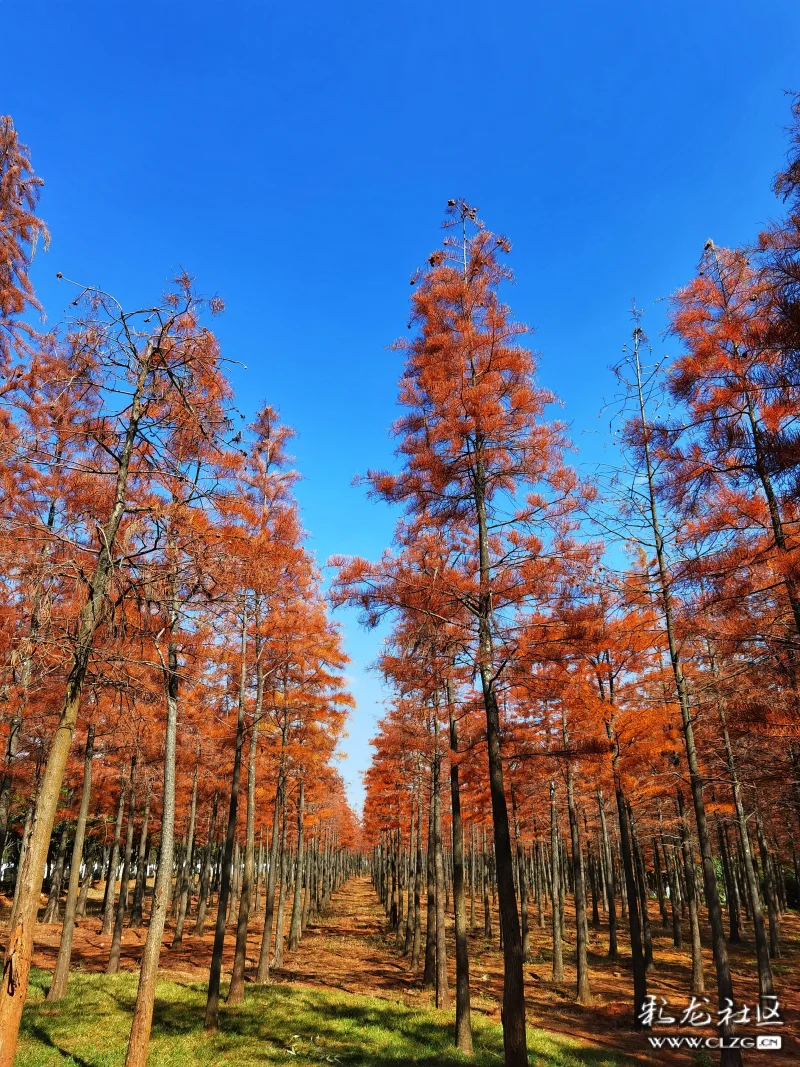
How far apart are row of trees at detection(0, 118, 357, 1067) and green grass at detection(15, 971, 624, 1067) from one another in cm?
85

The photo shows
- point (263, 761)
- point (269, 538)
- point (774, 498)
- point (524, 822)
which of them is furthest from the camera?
point (524, 822)

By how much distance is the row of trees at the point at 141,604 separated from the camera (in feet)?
22.9

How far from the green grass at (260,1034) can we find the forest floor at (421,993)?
6 cm

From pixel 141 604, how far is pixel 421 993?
50.5ft

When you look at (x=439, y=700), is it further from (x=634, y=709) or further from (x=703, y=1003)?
(x=703, y=1003)

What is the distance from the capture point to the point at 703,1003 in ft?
50.8

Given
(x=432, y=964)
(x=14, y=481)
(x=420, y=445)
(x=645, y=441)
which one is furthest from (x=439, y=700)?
(x=14, y=481)

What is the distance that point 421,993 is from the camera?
1670cm

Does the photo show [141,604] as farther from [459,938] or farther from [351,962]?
[351,962]

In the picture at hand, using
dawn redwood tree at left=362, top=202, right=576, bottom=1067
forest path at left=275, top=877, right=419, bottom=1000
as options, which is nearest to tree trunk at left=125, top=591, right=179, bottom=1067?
dawn redwood tree at left=362, top=202, right=576, bottom=1067

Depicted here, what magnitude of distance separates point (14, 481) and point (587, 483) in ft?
40.2

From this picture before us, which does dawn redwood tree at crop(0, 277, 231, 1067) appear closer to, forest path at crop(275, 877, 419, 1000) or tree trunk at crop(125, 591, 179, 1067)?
tree trunk at crop(125, 591, 179, 1067)

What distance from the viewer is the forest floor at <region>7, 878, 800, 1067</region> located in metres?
11.4

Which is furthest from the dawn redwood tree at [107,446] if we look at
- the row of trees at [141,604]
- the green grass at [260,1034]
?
the green grass at [260,1034]
